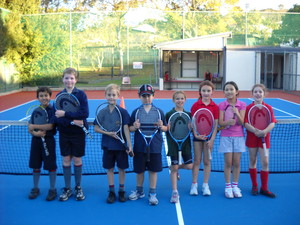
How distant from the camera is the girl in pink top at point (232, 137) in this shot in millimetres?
5230

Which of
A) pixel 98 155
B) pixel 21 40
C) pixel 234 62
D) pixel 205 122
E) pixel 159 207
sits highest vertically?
pixel 21 40

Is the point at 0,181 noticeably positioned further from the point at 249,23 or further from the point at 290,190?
the point at 249,23

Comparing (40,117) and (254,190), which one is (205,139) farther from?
(40,117)

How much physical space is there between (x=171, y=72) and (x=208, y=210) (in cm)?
2285

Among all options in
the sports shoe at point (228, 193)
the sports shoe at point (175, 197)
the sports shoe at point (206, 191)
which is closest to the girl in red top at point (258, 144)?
the sports shoe at point (228, 193)

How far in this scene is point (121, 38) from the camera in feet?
91.7

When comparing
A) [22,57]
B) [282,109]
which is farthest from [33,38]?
[282,109]

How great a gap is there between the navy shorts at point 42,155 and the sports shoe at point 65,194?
1.16 feet

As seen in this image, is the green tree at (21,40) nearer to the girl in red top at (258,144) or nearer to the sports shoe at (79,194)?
the sports shoe at (79,194)

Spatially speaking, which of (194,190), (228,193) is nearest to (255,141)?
(228,193)

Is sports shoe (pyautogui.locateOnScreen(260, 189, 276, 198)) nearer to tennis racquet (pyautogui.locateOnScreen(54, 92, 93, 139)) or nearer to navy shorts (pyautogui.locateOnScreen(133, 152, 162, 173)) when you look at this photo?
navy shorts (pyautogui.locateOnScreen(133, 152, 162, 173))

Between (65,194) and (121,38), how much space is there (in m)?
23.7

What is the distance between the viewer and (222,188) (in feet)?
18.5

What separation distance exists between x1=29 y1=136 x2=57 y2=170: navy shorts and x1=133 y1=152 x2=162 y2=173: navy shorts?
1191mm
